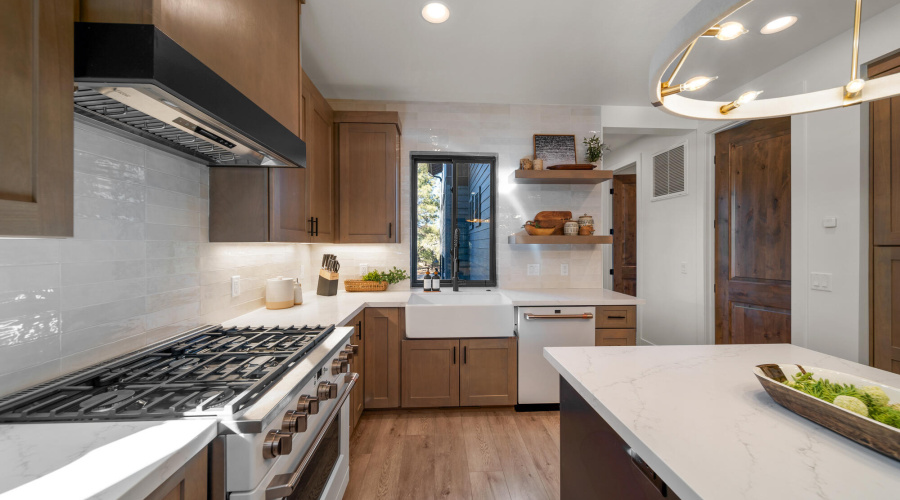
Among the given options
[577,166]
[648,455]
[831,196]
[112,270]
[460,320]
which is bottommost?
[460,320]

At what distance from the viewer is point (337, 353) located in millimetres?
1435

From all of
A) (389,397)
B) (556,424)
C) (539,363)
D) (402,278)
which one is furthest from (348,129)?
(556,424)

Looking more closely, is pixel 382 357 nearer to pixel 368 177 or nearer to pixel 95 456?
pixel 368 177

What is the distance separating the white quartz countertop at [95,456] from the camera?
1.73 ft

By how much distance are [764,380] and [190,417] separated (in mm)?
1375

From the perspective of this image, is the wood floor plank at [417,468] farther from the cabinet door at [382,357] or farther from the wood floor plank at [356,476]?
the cabinet door at [382,357]

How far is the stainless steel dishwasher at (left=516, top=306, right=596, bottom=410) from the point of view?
2.50 meters

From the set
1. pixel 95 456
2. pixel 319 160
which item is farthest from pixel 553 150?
pixel 95 456

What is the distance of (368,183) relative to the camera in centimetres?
275

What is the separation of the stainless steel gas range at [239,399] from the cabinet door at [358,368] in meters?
0.73

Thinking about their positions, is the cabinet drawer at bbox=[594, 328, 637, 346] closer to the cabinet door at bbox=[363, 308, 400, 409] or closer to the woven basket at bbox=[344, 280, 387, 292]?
the cabinet door at bbox=[363, 308, 400, 409]

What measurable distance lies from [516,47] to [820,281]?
2.53m

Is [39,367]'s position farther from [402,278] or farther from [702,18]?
[402,278]

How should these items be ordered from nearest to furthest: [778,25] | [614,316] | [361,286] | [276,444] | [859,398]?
[859,398] → [276,444] → [778,25] → [614,316] → [361,286]
